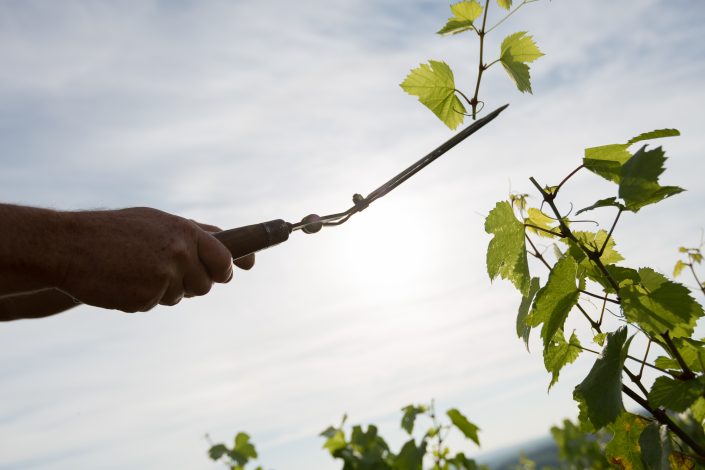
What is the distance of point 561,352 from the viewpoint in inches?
63.6

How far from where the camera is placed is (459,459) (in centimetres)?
549

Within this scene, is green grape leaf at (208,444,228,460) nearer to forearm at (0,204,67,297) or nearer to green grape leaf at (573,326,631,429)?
forearm at (0,204,67,297)

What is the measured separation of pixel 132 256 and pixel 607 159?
Result: 1.22 m

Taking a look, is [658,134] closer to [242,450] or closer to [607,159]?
[607,159]

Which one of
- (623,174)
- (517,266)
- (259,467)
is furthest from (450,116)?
(259,467)

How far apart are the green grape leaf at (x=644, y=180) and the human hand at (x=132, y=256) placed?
1.14 meters

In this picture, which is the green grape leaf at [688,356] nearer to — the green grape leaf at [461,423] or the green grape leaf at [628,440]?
the green grape leaf at [628,440]

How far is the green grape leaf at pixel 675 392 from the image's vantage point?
4.33 feet

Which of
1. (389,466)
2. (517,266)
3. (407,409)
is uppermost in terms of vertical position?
(407,409)

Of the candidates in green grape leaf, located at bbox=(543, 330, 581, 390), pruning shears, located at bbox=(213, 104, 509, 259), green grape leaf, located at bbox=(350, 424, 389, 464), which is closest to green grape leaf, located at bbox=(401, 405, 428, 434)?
green grape leaf, located at bbox=(350, 424, 389, 464)

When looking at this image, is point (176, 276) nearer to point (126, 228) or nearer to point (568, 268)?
point (126, 228)

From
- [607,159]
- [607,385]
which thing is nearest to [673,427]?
[607,385]

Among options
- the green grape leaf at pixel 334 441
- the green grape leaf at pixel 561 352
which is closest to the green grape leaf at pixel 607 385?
the green grape leaf at pixel 561 352

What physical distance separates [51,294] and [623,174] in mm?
1860
